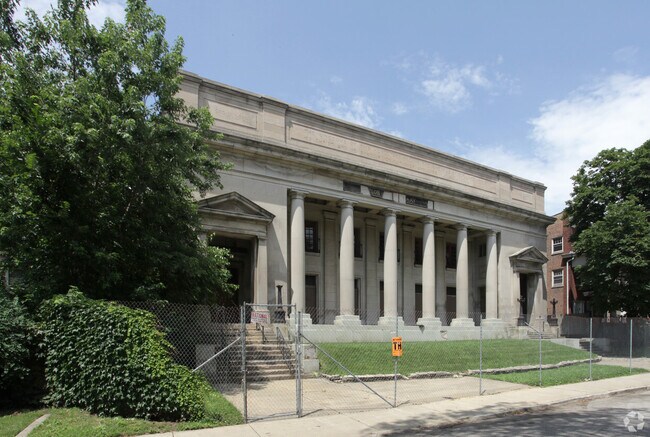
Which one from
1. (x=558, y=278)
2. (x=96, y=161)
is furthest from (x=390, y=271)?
(x=558, y=278)

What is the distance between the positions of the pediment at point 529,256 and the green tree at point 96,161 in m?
26.7

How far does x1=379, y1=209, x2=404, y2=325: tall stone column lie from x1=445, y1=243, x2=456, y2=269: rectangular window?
9005 mm

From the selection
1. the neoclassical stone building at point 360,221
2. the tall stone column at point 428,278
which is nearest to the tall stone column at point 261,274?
the neoclassical stone building at point 360,221

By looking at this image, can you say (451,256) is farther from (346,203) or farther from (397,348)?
(397,348)

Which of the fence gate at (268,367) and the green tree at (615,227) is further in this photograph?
the green tree at (615,227)

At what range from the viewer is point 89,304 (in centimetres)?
1045

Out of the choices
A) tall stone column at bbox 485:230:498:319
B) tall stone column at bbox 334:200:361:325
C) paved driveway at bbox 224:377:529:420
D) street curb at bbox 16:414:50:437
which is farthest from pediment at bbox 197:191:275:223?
tall stone column at bbox 485:230:498:319

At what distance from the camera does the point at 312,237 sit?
2942cm

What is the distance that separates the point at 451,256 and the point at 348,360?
20102mm

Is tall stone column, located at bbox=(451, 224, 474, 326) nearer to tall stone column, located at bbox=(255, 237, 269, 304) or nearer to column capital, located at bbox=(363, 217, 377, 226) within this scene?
column capital, located at bbox=(363, 217, 377, 226)

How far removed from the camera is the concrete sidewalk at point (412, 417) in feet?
30.7

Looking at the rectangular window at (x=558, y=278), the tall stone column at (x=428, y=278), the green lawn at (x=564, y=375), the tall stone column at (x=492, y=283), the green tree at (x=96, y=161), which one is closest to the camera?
the green tree at (x=96, y=161)

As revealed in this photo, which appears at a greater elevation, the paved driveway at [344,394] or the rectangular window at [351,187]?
the rectangular window at [351,187]

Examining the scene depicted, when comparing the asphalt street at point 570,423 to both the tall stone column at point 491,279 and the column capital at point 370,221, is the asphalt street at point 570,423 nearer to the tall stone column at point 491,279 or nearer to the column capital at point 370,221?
the column capital at point 370,221
